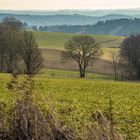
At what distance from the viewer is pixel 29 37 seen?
247 ft

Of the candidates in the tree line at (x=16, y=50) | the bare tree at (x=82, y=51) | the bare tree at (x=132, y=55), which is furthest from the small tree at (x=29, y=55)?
the bare tree at (x=132, y=55)

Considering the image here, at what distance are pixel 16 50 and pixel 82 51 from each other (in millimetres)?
15654

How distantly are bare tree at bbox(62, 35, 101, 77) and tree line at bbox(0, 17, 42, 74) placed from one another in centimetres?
736

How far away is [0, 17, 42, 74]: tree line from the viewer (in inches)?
2709

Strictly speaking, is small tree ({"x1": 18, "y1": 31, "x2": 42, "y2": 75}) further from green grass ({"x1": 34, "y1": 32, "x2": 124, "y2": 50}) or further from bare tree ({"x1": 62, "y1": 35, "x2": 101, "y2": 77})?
green grass ({"x1": 34, "y1": 32, "x2": 124, "y2": 50})

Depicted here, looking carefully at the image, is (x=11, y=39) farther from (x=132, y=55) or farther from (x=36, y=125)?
(x=36, y=125)

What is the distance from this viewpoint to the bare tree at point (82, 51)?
7775 cm

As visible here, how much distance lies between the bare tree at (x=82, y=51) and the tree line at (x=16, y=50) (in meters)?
7.36

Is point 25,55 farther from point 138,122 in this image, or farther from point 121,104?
point 138,122

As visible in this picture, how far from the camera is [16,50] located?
69.4 m

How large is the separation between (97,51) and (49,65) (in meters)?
30.7

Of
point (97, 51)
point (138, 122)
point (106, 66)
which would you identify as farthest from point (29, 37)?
point (138, 122)

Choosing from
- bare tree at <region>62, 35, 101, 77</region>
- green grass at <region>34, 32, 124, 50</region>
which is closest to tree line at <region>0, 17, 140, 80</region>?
bare tree at <region>62, 35, 101, 77</region>

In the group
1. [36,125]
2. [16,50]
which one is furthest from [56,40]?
[36,125]
